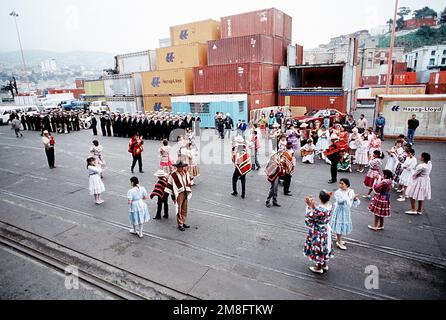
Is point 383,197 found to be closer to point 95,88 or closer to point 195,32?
point 195,32

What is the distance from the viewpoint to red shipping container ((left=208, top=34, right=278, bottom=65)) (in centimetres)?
2489

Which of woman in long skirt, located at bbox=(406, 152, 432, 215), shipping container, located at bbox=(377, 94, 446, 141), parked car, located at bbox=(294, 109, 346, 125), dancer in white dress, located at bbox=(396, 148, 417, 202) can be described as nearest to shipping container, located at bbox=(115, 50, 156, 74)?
parked car, located at bbox=(294, 109, 346, 125)

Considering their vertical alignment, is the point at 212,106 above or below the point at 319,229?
above

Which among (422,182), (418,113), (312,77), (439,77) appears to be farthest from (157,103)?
(439,77)

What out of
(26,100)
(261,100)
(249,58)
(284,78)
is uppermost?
(249,58)

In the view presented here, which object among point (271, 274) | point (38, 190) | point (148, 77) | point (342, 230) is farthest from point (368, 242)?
point (148, 77)

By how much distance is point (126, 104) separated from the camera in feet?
108

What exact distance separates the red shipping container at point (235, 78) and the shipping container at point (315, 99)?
6.29 ft

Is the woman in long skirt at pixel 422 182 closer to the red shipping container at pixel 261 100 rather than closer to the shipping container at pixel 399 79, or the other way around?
the red shipping container at pixel 261 100

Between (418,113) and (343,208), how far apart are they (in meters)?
14.0

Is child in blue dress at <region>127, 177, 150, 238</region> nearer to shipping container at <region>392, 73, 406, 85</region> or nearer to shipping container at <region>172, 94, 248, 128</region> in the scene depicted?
shipping container at <region>172, 94, 248, 128</region>

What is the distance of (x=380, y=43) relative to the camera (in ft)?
330

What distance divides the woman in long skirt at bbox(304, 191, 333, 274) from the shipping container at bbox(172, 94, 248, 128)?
1775cm

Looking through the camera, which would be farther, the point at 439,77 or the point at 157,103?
the point at 439,77
